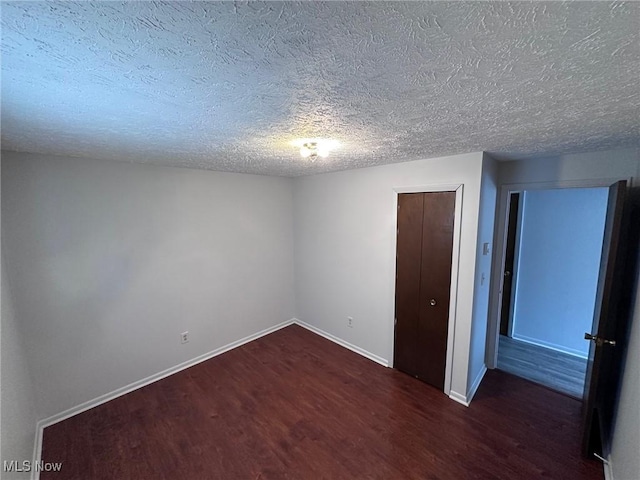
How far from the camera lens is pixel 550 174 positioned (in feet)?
7.72

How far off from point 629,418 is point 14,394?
382 centimetres

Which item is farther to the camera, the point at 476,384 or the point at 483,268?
the point at 476,384

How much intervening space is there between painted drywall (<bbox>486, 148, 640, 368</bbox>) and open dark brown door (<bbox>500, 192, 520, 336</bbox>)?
0.89 meters

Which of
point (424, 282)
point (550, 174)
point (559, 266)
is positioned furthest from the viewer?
point (559, 266)

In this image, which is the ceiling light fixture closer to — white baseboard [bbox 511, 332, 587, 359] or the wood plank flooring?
the wood plank flooring

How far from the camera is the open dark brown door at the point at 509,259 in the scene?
3.58m

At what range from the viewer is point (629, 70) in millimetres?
836

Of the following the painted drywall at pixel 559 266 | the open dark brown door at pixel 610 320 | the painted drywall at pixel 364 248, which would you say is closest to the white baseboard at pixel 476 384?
the painted drywall at pixel 364 248

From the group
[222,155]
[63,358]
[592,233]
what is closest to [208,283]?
[63,358]

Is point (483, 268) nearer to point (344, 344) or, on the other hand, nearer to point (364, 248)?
point (364, 248)

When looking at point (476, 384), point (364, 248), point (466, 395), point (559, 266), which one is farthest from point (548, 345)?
point (364, 248)

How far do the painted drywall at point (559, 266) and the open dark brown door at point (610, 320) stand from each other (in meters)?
1.36

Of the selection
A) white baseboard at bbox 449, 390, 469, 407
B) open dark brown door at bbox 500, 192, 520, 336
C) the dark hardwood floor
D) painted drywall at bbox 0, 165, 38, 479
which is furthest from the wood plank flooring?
painted drywall at bbox 0, 165, 38, 479

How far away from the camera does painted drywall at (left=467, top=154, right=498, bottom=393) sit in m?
2.28
